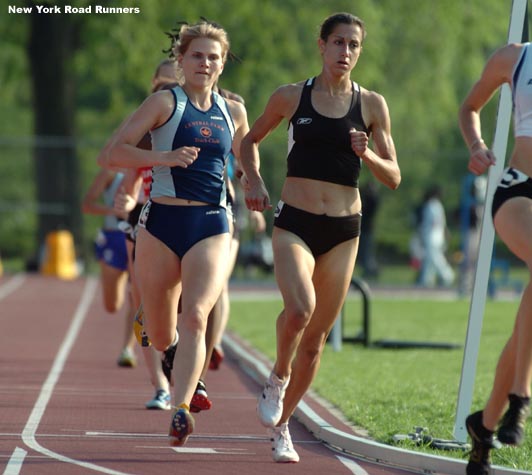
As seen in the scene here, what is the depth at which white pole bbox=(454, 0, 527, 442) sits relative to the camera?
25.5 ft

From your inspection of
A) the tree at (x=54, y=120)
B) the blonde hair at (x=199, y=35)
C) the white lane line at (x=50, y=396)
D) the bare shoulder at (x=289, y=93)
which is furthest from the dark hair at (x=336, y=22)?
the tree at (x=54, y=120)

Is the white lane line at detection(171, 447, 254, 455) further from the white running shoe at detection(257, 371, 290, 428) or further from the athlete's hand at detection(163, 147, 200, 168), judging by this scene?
the athlete's hand at detection(163, 147, 200, 168)

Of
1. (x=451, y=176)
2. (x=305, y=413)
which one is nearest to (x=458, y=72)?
(x=451, y=176)

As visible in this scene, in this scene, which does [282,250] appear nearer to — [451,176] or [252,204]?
[252,204]

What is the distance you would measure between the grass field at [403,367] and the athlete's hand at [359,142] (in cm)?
175

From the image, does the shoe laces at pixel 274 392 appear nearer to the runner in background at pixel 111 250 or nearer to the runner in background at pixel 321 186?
the runner in background at pixel 321 186

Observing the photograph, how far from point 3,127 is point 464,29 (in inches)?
864

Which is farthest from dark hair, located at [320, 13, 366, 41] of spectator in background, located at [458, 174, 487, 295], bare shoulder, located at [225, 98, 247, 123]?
spectator in background, located at [458, 174, 487, 295]

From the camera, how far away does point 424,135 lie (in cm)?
4550

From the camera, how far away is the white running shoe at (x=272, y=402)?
761cm

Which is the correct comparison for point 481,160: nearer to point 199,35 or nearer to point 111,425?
point 199,35

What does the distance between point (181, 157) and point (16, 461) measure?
1.82 meters

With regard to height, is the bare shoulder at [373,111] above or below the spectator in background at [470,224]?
above

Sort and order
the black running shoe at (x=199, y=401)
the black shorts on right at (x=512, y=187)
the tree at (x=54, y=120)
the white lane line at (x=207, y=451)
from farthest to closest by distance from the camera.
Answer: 1. the tree at (x=54, y=120)
2. the black running shoe at (x=199, y=401)
3. the white lane line at (x=207, y=451)
4. the black shorts on right at (x=512, y=187)
